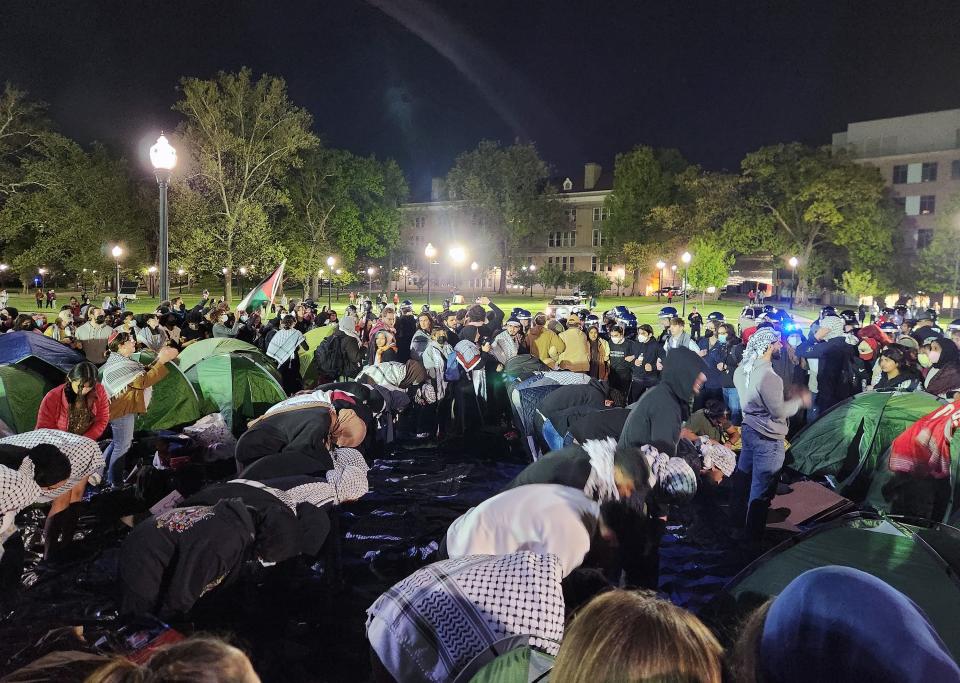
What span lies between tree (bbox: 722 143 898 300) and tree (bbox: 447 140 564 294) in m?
17.7

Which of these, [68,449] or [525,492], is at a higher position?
[525,492]

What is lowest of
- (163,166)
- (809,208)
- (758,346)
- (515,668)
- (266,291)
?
(515,668)

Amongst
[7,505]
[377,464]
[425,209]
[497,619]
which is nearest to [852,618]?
[497,619]

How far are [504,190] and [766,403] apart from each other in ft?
166

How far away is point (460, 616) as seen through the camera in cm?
240

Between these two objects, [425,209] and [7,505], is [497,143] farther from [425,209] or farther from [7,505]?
[7,505]

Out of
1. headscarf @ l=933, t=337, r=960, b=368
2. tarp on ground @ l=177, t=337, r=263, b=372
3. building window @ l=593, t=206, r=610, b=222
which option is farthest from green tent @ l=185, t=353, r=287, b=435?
building window @ l=593, t=206, r=610, b=222

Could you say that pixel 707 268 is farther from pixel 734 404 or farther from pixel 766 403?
pixel 766 403

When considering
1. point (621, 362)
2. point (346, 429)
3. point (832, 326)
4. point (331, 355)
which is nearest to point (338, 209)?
point (331, 355)

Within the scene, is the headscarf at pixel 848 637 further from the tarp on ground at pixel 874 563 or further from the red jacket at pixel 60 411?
the red jacket at pixel 60 411

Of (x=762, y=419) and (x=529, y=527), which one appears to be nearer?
(x=529, y=527)

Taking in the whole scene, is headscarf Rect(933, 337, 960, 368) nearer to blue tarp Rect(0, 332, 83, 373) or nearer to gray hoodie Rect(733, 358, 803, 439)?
gray hoodie Rect(733, 358, 803, 439)

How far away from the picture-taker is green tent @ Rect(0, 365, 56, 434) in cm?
757

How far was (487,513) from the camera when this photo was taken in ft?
10.7
